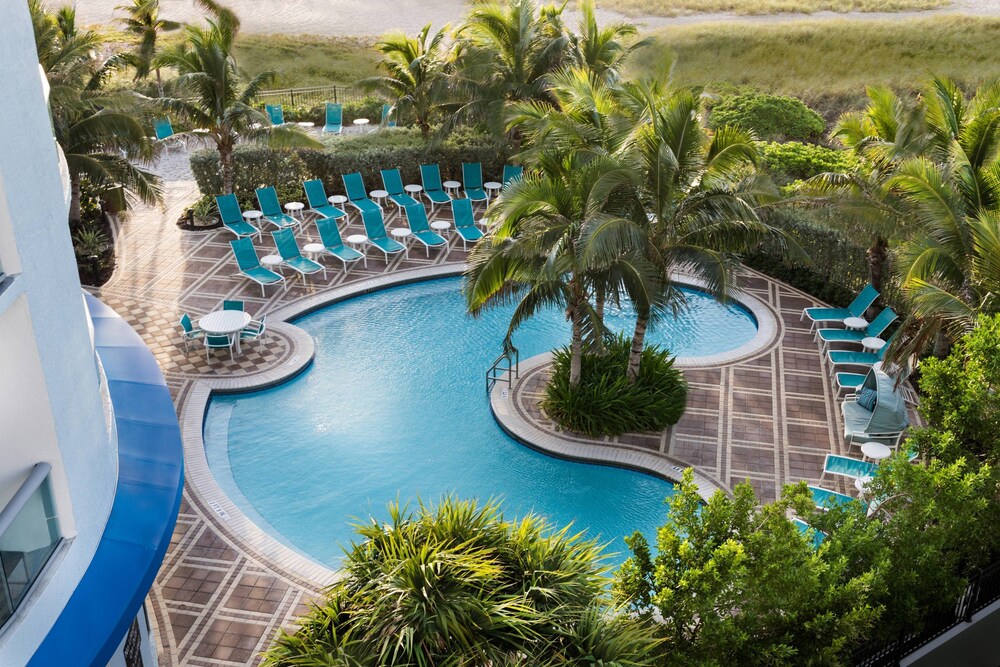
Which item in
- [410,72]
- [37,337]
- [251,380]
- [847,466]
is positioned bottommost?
[847,466]

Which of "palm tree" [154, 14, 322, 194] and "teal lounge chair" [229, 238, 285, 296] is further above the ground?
"palm tree" [154, 14, 322, 194]

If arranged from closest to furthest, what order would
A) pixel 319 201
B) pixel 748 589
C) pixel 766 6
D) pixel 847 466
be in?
pixel 748 589
pixel 847 466
pixel 319 201
pixel 766 6

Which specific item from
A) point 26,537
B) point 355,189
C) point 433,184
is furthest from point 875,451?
point 355,189

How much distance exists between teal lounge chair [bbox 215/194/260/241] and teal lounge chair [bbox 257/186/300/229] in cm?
53

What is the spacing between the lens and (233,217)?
1948 centimetres

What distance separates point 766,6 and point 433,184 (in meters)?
25.4

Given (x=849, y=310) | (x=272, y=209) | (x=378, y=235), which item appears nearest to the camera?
(x=849, y=310)

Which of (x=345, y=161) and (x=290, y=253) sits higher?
(x=345, y=161)

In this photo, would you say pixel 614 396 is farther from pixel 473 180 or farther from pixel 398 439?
pixel 473 180

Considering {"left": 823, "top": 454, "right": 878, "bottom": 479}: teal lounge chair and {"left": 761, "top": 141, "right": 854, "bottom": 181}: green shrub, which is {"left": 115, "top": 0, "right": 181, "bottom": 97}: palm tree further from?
{"left": 823, "top": 454, "right": 878, "bottom": 479}: teal lounge chair

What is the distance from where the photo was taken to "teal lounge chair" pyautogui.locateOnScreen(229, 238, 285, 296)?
1758cm

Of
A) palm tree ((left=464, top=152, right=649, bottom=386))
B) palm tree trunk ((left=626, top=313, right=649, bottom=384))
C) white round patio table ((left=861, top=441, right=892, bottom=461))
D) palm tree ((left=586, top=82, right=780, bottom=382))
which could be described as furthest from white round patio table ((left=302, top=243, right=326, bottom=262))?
white round patio table ((left=861, top=441, right=892, bottom=461))

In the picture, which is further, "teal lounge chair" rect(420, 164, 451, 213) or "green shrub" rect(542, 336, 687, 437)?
"teal lounge chair" rect(420, 164, 451, 213)

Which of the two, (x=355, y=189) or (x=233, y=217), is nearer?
(x=233, y=217)
